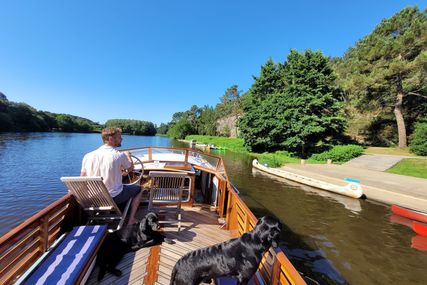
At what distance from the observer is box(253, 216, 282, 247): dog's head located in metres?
2.23

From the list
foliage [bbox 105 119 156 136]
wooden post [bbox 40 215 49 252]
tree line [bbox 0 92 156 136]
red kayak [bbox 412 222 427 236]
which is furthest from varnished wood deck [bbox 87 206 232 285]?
foliage [bbox 105 119 156 136]

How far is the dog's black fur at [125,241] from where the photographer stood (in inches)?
107

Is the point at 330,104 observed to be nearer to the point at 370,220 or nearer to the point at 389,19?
the point at 389,19

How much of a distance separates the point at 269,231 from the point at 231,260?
513 mm

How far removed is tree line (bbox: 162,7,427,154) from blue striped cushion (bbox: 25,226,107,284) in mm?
25949

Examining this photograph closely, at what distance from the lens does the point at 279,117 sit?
28562mm

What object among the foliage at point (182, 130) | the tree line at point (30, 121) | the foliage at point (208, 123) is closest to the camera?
the tree line at point (30, 121)

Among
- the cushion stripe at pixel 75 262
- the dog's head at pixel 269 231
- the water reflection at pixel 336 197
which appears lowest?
the water reflection at pixel 336 197

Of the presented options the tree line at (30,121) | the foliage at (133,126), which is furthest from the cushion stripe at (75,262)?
the foliage at (133,126)

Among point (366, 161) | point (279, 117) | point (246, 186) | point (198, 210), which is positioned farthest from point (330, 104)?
point (198, 210)

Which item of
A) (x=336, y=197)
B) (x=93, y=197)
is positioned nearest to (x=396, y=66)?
(x=336, y=197)

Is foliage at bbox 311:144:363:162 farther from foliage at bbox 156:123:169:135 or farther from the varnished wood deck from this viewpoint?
foliage at bbox 156:123:169:135

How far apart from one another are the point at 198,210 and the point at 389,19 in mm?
32657

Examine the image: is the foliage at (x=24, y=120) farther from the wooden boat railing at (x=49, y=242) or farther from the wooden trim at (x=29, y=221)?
the wooden trim at (x=29, y=221)
